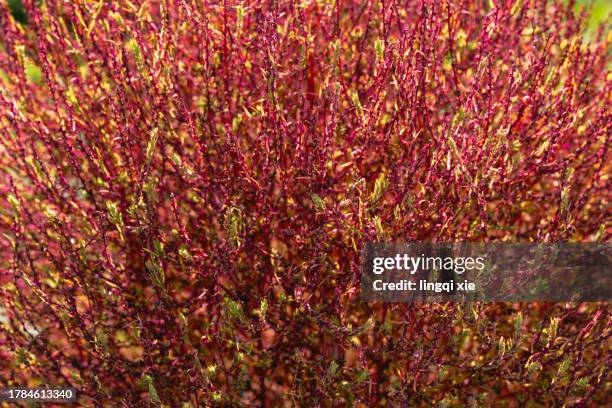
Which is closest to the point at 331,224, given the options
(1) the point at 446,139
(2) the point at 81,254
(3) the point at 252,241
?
(3) the point at 252,241

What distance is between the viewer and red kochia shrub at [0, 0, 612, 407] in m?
2.68

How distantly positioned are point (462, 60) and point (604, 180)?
0.99m

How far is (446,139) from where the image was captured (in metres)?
2.58

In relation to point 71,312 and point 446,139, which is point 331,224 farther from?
point 71,312

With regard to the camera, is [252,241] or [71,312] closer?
[71,312]

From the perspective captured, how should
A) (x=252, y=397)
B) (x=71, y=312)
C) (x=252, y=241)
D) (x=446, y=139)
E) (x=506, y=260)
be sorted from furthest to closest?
(x=252, y=397) → (x=252, y=241) → (x=506, y=260) → (x=71, y=312) → (x=446, y=139)

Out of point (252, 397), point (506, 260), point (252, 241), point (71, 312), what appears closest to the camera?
point (71, 312)

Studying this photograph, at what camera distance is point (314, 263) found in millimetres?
2832

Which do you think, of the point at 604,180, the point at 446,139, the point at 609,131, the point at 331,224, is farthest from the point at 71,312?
the point at 604,180

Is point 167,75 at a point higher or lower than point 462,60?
lower

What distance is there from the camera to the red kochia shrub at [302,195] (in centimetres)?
268

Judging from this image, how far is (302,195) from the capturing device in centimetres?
309

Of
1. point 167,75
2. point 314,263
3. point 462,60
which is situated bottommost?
point 314,263

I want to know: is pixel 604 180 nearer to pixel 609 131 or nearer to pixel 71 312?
pixel 609 131
